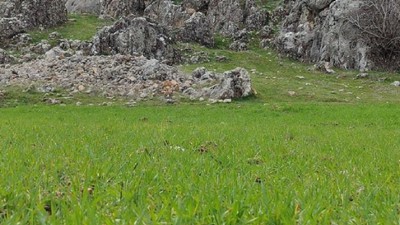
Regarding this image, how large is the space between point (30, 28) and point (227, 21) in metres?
37.6

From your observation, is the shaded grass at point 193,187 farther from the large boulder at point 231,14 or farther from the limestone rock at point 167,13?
the limestone rock at point 167,13

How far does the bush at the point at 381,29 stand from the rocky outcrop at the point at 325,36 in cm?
108

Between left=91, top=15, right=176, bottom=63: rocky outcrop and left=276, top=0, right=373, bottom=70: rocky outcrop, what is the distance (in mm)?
20519

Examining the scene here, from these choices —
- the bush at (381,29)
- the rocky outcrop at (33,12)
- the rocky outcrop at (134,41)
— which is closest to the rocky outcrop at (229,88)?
the rocky outcrop at (134,41)

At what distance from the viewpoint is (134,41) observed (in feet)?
191

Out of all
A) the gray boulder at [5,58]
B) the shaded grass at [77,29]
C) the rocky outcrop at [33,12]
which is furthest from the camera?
the rocky outcrop at [33,12]

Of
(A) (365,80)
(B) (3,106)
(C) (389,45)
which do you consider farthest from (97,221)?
(C) (389,45)

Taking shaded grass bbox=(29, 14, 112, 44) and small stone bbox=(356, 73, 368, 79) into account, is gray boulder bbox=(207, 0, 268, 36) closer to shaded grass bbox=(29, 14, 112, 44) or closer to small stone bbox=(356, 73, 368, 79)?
shaded grass bbox=(29, 14, 112, 44)

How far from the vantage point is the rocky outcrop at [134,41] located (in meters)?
57.9

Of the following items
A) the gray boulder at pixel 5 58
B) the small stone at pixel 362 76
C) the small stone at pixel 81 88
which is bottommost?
the gray boulder at pixel 5 58

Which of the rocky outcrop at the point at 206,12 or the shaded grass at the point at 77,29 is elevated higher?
the rocky outcrop at the point at 206,12

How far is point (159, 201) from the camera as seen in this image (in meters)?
3.90

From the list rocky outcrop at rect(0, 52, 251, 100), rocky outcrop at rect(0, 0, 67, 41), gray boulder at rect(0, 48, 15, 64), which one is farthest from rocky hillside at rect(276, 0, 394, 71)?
gray boulder at rect(0, 48, 15, 64)

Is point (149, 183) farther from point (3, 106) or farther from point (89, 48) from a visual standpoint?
point (89, 48)
